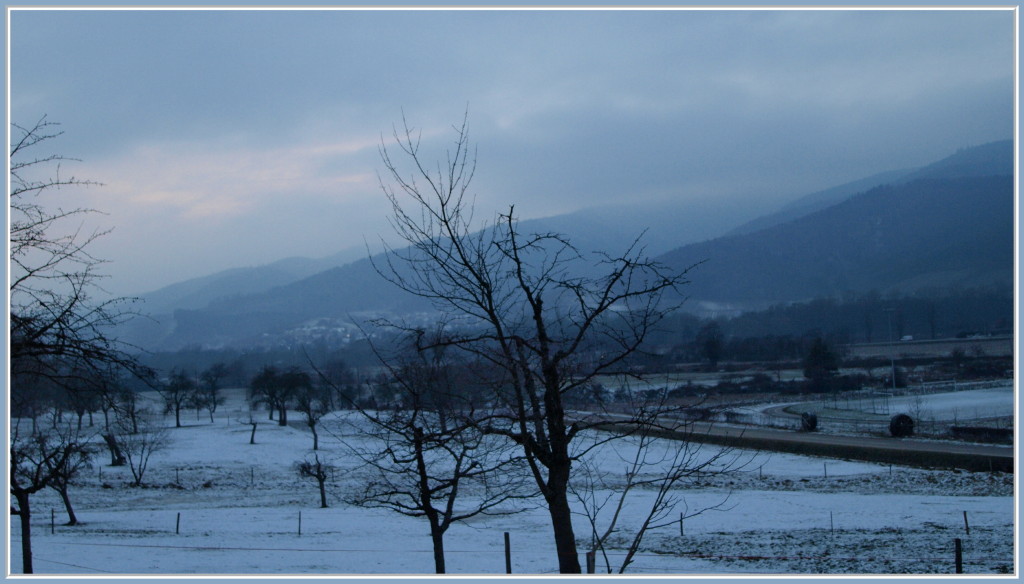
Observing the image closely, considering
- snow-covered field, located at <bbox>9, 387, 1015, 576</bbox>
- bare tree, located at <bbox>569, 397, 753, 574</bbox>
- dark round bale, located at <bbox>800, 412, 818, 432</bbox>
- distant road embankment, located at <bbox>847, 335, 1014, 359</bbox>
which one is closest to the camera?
bare tree, located at <bbox>569, 397, 753, 574</bbox>

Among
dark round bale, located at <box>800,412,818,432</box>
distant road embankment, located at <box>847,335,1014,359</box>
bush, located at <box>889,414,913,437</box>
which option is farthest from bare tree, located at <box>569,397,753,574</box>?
distant road embankment, located at <box>847,335,1014,359</box>

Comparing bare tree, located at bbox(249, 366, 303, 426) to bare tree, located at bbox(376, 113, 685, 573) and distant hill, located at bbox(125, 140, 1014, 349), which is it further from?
bare tree, located at bbox(376, 113, 685, 573)

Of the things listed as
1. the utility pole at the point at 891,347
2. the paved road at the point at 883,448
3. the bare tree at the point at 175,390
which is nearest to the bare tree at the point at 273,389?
the bare tree at the point at 175,390

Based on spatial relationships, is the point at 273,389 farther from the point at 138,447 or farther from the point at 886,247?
the point at 886,247

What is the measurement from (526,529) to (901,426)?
63.2ft

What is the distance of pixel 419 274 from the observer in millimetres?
4855

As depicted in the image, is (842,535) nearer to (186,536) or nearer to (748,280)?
(186,536)

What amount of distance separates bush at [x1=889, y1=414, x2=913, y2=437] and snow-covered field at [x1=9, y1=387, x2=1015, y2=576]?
467 cm

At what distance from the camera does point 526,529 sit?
18906mm

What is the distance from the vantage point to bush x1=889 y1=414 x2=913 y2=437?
30812mm

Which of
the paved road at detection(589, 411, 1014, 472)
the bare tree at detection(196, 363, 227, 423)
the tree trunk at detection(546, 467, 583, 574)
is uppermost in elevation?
the tree trunk at detection(546, 467, 583, 574)

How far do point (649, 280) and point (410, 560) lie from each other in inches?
456

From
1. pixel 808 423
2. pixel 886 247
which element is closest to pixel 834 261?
pixel 886 247

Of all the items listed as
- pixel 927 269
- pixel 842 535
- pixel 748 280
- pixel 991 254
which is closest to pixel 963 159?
pixel 927 269
